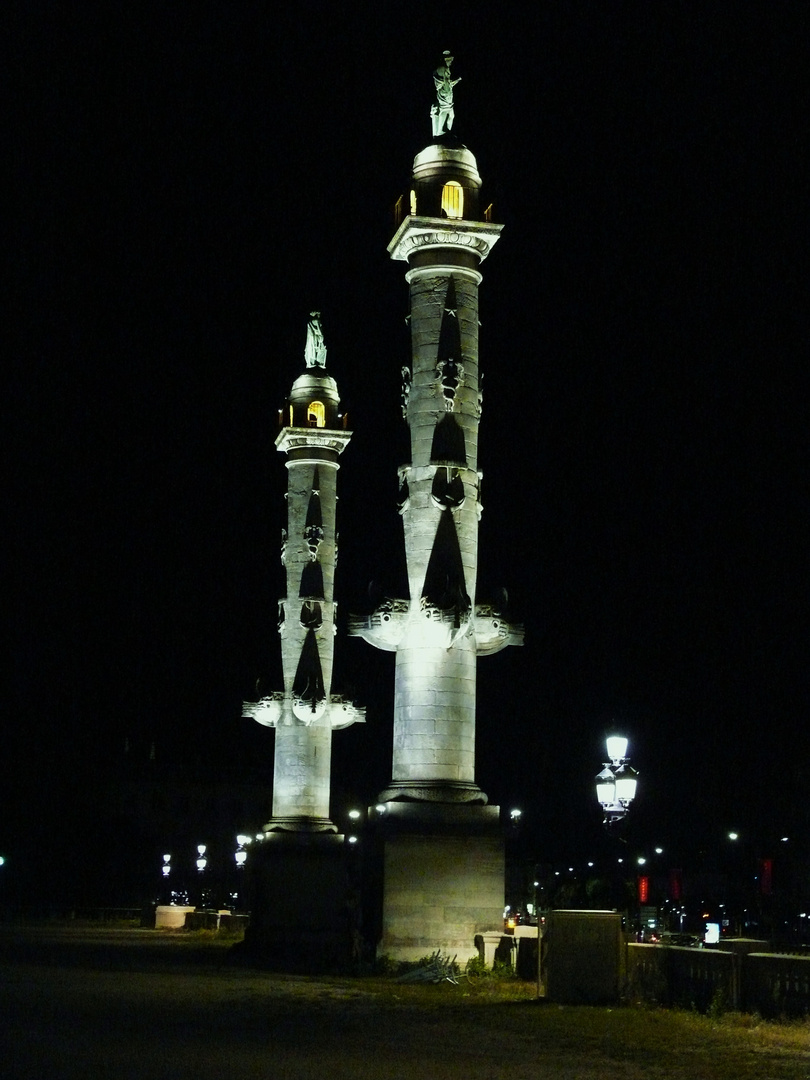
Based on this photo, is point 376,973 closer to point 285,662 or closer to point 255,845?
point 255,845

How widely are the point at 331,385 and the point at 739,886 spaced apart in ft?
126

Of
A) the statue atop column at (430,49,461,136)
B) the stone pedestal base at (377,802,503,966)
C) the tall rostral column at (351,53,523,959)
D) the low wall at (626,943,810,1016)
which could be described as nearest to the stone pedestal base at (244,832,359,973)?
the stone pedestal base at (377,802,503,966)

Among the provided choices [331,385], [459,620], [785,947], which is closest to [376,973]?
[459,620]

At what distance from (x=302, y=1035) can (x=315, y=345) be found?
33.8 m

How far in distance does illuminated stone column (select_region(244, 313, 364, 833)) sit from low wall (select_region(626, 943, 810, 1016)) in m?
25.1

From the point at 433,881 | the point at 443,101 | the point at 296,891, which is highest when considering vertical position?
the point at 443,101

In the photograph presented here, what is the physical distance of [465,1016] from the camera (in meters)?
20.3

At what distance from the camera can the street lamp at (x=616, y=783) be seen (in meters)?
24.0

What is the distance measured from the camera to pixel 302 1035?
1777 centimetres

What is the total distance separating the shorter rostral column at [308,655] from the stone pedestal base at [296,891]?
5 cm

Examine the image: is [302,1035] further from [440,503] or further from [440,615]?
[440,503]

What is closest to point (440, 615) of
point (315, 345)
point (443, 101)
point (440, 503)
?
point (440, 503)

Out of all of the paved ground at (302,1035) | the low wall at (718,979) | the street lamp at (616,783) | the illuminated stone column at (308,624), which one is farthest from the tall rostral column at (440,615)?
the illuminated stone column at (308,624)

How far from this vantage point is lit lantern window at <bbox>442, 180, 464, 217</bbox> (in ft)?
104
